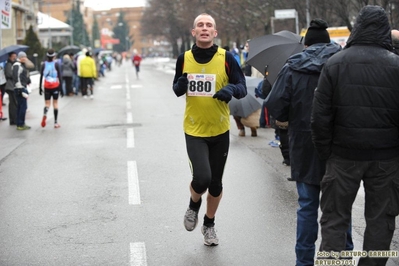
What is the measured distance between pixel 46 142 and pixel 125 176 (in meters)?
4.64

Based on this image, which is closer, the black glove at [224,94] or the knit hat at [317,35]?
the knit hat at [317,35]

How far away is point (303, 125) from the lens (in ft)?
17.5

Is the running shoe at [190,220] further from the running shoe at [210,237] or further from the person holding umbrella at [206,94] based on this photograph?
the person holding umbrella at [206,94]

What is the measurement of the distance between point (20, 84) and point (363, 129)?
42.5 ft

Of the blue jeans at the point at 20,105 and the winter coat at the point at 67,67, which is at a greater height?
the winter coat at the point at 67,67

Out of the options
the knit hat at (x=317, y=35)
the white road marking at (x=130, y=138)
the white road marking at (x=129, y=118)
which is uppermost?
the knit hat at (x=317, y=35)

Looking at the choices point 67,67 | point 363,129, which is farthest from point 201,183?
point 67,67

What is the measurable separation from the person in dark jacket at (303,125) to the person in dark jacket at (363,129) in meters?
0.44

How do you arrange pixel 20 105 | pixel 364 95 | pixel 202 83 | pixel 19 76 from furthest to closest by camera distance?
pixel 20 105 → pixel 19 76 → pixel 202 83 → pixel 364 95

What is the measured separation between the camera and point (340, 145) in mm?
4758

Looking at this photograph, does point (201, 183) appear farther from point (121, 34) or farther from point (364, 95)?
point (121, 34)

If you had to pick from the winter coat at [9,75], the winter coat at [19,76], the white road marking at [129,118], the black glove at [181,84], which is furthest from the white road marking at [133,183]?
the winter coat at [9,75]

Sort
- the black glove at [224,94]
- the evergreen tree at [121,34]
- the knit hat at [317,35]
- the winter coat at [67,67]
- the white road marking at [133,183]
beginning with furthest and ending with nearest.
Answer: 1. the evergreen tree at [121,34]
2. the winter coat at [67,67]
3. the white road marking at [133,183]
4. the black glove at [224,94]
5. the knit hat at [317,35]

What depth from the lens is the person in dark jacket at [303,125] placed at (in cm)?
527
